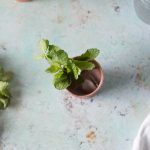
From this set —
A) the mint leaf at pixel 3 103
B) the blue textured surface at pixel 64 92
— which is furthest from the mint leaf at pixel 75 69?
the mint leaf at pixel 3 103

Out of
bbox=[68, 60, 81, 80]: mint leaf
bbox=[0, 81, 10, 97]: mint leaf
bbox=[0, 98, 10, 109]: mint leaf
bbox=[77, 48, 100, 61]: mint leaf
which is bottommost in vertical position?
bbox=[0, 98, 10, 109]: mint leaf

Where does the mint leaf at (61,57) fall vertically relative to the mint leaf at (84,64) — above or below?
above

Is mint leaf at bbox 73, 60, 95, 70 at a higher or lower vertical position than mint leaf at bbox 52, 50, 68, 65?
lower

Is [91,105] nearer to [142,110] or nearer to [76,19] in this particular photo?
[142,110]

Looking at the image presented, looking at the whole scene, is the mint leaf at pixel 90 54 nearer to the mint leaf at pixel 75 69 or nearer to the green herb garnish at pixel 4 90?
the mint leaf at pixel 75 69

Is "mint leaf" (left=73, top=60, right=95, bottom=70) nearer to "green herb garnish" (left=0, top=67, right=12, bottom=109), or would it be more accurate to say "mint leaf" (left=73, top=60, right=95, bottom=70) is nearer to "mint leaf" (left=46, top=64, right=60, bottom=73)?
"mint leaf" (left=46, top=64, right=60, bottom=73)

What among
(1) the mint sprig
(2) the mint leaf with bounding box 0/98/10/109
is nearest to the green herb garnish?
(2) the mint leaf with bounding box 0/98/10/109

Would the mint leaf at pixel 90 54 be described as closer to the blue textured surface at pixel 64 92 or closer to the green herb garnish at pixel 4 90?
the blue textured surface at pixel 64 92

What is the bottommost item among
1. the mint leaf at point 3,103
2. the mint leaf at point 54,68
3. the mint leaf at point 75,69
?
the mint leaf at point 3,103

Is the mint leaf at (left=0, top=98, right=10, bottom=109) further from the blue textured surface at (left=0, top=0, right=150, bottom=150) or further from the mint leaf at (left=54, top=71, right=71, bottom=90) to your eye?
the mint leaf at (left=54, top=71, right=71, bottom=90)
